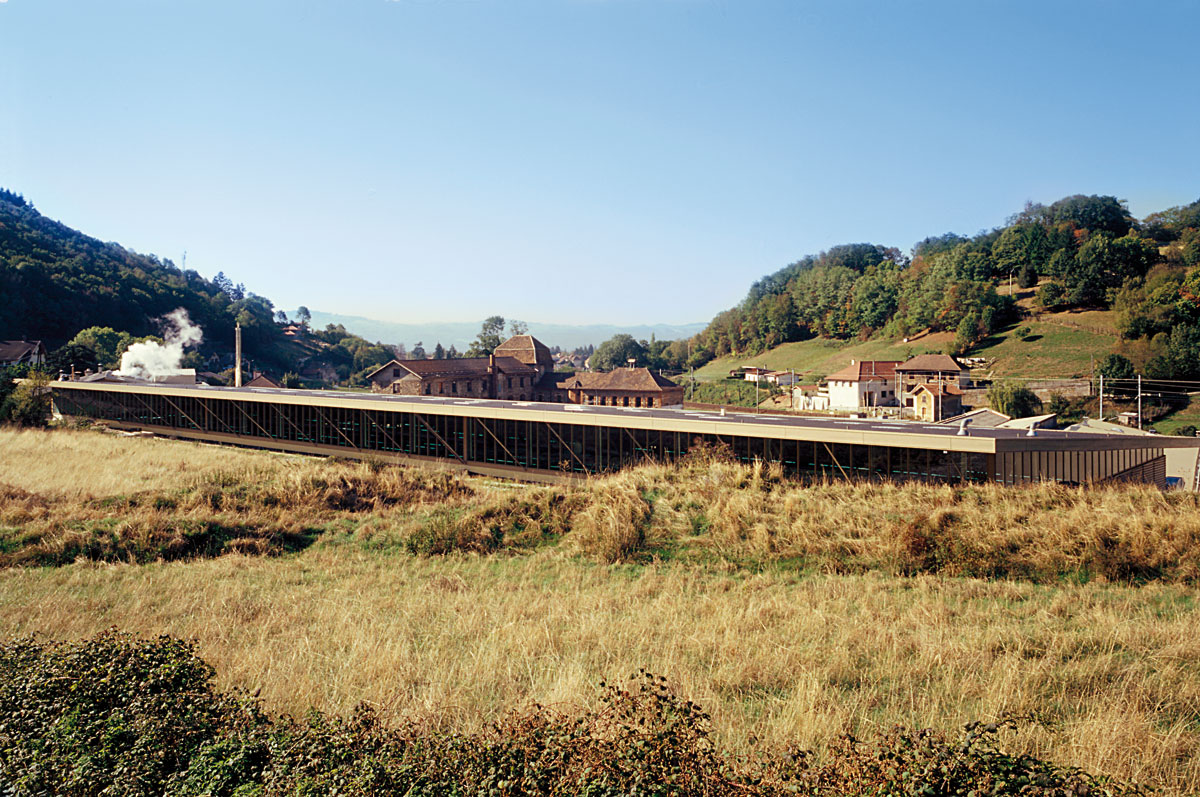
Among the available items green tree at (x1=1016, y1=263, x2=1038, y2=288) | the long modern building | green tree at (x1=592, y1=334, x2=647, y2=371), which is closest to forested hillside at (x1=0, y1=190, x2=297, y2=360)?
green tree at (x1=592, y1=334, x2=647, y2=371)

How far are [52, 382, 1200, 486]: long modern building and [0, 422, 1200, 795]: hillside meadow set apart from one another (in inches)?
57.9

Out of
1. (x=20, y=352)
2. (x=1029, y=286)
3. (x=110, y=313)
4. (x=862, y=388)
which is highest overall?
(x=1029, y=286)

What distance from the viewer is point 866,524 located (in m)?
13.3

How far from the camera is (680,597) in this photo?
9445mm

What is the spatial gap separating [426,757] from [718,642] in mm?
4142

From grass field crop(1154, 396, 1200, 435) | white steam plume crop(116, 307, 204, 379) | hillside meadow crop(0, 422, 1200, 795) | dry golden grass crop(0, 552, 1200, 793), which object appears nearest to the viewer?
dry golden grass crop(0, 552, 1200, 793)

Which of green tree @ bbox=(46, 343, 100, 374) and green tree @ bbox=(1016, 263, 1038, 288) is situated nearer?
green tree @ bbox=(46, 343, 100, 374)

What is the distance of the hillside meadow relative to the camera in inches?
223

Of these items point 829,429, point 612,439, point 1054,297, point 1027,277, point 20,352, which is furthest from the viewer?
point 1027,277

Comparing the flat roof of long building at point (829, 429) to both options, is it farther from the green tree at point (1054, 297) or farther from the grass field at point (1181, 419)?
the green tree at point (1054, 297)

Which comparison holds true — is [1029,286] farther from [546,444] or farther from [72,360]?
[72,360]

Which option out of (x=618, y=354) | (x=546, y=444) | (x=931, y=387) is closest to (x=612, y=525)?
(x=546, y=444)

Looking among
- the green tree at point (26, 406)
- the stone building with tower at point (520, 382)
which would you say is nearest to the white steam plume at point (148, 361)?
the green tree at point (26, 406)

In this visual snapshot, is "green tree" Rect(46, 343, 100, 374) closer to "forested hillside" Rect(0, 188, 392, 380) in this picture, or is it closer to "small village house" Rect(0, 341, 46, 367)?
"forested hillside" Rect(0, 188, 392, 380)
